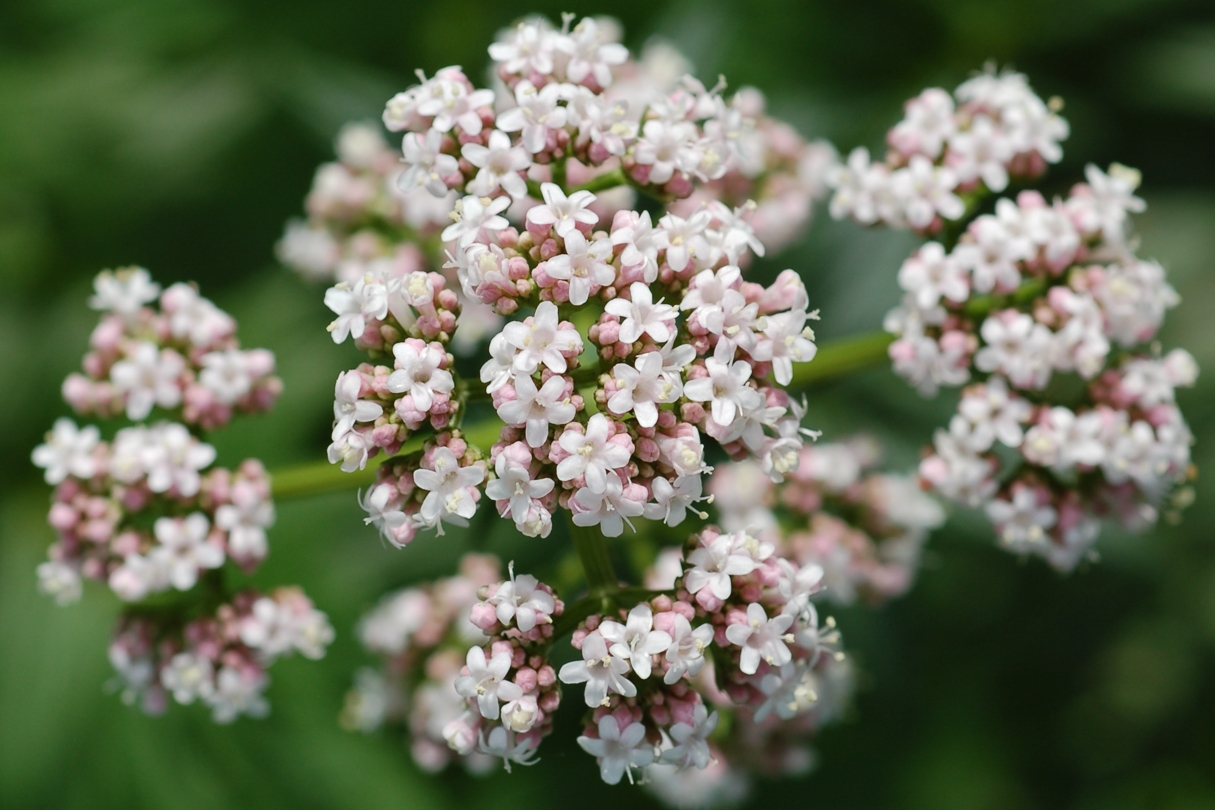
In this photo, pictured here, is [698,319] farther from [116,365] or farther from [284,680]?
[284,680]

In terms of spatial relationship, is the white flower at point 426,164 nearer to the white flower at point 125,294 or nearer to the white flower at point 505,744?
the white flower at point 125,294

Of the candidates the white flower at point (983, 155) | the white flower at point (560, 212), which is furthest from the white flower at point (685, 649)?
the white flower at point (983, 155)

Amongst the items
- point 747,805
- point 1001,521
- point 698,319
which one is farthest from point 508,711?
point 747,805

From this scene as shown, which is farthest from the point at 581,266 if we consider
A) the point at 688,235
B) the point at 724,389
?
the point at 724,389

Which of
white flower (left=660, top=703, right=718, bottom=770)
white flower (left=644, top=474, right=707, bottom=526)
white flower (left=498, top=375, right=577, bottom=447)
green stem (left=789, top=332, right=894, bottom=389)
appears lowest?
white flower (left=660, top=703, right=718, bottom=770)

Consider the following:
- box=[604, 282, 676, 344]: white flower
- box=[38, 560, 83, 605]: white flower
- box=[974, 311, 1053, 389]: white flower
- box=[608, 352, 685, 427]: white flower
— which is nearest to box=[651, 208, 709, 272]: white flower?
box=[604, 282, 676, 344]: white flower

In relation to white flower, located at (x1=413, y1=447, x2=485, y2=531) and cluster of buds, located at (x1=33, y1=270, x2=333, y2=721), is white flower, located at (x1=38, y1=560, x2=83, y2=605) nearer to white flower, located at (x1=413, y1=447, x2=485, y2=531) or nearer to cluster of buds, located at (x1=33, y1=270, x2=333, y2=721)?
cluster of buds, located at (x1=33, y1=270, x2=333, y2=721)

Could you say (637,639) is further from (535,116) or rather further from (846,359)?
(535,116)
